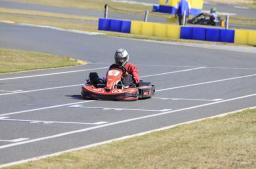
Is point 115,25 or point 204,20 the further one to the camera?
point 204,20

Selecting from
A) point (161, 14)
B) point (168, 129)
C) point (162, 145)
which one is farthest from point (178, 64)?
point (161, 14)

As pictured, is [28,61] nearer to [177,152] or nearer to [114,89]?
[114,89]

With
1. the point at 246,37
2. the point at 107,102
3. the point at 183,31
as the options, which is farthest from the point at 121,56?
the point at 183,31

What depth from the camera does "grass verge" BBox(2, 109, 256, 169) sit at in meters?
9.32

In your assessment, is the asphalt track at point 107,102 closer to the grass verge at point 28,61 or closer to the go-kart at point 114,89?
the go-kart at point 114,89

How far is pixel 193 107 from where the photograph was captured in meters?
15.5

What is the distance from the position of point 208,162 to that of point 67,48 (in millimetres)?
20443

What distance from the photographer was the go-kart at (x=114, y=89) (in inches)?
635

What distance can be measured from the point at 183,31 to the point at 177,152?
25889 mm

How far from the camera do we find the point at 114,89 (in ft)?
53.4

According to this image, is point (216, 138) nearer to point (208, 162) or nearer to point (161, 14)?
point (208, 162)

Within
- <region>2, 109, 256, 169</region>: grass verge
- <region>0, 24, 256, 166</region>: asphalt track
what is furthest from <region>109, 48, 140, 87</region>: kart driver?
<region>2, 109, 256, 169</region>: grass verge

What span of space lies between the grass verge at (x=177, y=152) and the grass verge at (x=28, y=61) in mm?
10412

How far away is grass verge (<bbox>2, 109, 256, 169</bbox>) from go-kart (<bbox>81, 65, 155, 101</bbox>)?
369 cm
